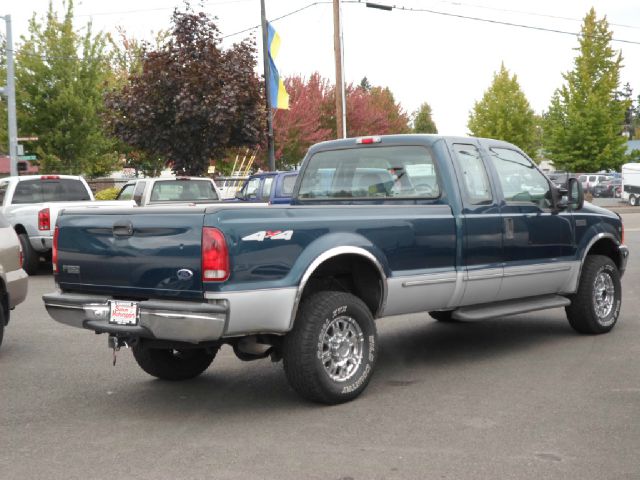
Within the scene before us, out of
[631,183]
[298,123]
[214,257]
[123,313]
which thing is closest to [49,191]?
[123,313]

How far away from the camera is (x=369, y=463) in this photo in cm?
480

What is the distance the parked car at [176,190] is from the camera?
55.8 feet

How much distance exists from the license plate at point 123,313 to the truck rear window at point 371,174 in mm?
2519

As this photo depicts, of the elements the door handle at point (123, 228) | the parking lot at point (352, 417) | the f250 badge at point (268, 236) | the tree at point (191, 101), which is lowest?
the parking lot at point (352, 417)

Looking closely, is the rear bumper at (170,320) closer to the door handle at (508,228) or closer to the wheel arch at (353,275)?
the wheel arch at (353,275)

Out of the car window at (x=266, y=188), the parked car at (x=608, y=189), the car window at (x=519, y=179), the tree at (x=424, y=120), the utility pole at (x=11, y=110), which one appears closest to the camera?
the car window at (x=519, y=179)

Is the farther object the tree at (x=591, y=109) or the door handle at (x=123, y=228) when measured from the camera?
the tree at (x=591, y=109)

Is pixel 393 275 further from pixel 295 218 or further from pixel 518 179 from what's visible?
pixel 518 179

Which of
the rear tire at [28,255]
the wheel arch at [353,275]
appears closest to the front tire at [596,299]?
the wheel arch at [353,275]

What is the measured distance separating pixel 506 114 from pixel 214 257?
64157 mm

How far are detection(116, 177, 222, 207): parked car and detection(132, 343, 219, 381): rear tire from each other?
9971 millimetres

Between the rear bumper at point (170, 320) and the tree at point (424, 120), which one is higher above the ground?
the tree at point (424, 120)

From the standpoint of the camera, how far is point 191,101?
24234 millimetres

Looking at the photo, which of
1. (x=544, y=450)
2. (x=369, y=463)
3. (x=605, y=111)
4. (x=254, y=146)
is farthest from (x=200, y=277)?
(x=605, y=111)
